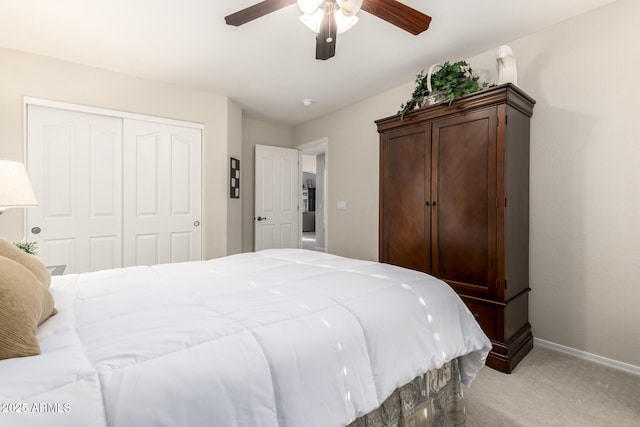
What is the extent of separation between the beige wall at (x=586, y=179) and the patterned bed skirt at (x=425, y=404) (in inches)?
59.5

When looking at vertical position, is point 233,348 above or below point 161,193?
below

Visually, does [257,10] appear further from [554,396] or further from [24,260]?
[554,396]

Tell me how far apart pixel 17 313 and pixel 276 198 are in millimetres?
4229

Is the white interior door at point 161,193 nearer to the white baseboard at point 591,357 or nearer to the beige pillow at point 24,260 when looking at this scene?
the beige pillow at point 24,260

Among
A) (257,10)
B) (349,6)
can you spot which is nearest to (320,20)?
(349,6)

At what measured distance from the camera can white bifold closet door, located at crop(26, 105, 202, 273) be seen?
297 centimetres

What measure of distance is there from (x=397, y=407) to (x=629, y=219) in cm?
212

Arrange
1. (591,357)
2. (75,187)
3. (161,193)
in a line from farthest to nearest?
(161,193) → (75,187) → (591,357)

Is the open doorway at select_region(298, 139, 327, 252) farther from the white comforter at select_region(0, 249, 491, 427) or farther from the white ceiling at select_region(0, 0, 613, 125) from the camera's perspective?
the white comforter at select_region(0, 249, 491, 427)

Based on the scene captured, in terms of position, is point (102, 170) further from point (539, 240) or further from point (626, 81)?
point (626, 81)

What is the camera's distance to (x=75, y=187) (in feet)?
10.2

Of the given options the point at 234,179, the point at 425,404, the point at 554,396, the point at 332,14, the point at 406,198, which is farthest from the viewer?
the point at 234,179

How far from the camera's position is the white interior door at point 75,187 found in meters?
2.94

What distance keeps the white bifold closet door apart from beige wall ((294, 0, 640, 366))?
3.41 m
